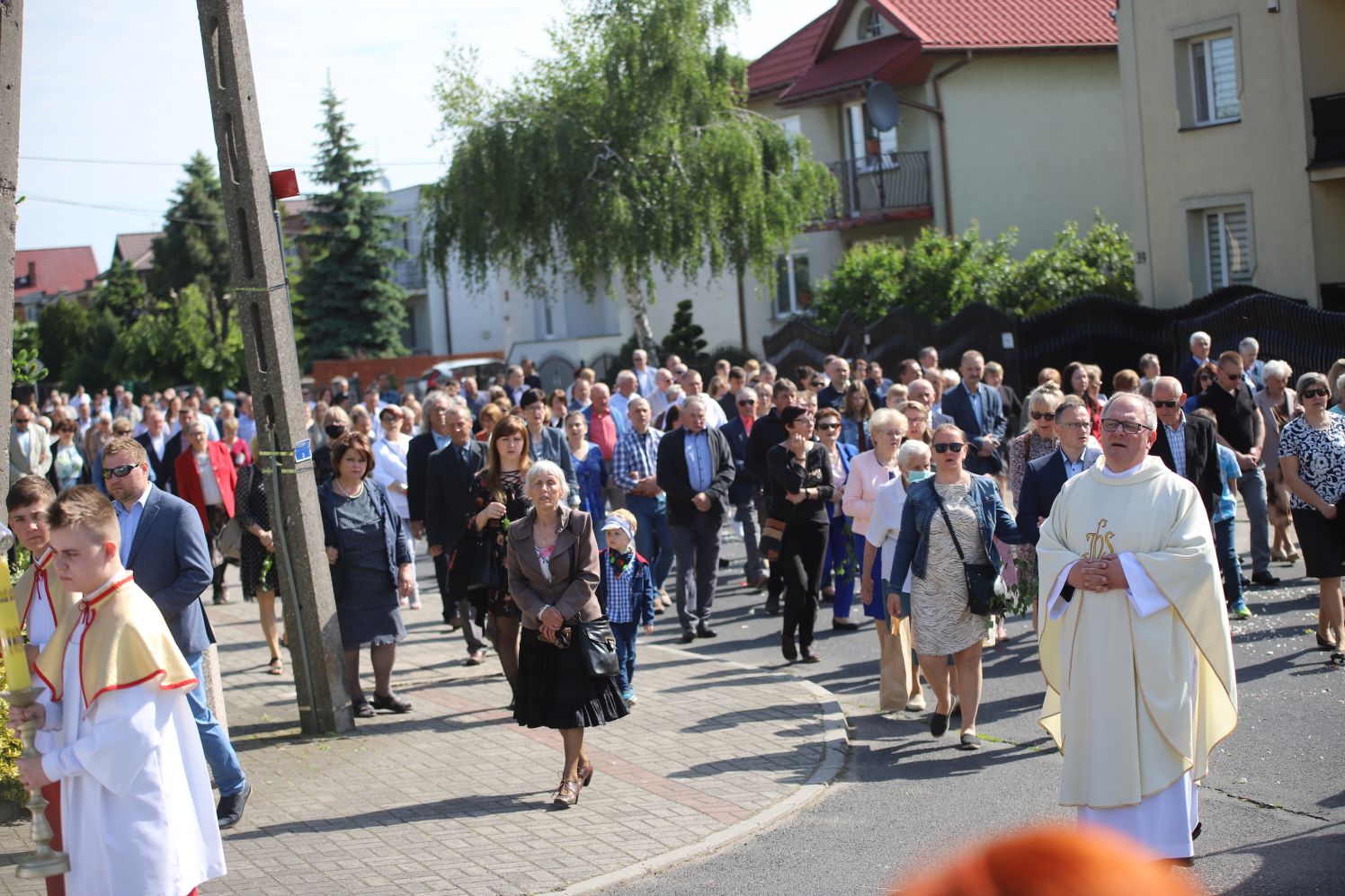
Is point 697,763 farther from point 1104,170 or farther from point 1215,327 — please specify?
point 1104,170

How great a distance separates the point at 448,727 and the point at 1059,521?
4.62 m

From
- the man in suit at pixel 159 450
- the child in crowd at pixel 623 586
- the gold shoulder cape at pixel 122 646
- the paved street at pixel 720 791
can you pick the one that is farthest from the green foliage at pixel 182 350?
the gold shoulder cape at pixel 122 646

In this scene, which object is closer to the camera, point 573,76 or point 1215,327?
point 1215,327

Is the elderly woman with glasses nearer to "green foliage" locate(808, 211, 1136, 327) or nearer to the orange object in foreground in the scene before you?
the orange object in foreground

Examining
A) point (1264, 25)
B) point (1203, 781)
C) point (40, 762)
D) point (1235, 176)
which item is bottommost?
point (1203, 781)

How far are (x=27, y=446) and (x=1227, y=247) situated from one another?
1935 centimetres

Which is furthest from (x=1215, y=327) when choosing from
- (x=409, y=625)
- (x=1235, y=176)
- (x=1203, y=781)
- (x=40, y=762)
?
(x=40, y=762)

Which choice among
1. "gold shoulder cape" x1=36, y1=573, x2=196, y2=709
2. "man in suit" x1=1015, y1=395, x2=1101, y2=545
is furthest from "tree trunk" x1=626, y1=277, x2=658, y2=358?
"gold shoulder cape" x1=36, y1=573, x2=196, y2=709

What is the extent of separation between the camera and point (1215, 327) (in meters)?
21.4

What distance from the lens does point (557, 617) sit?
7.60 meters

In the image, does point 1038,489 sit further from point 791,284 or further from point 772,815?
point 791,284

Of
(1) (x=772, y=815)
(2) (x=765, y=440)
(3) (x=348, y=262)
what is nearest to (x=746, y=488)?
(2) (x=765, y=440)

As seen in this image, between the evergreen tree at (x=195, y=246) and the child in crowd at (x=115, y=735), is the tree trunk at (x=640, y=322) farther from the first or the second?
the evergreen tree at (x=195, y=246)

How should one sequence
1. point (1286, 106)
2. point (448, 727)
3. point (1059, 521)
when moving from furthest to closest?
1. point (1286, 106)
2. point (448, 727)
3. point (1059, 521)
